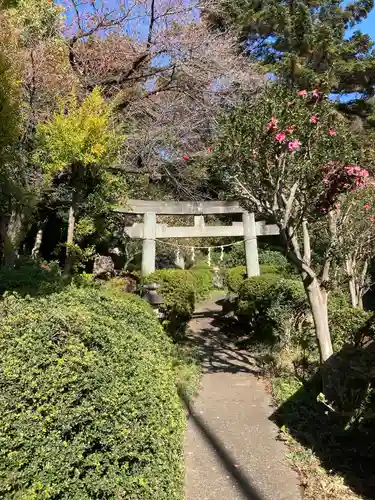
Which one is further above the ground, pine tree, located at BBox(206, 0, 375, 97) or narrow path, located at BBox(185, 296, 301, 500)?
pine tree, located at BBox(206, 0, 375, 97)

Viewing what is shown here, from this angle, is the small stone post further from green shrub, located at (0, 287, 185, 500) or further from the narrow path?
green shrub, located at (0, 287, 185, 500)

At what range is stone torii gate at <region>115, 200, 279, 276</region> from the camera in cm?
901

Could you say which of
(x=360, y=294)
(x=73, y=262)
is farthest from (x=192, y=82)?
(x=360, y=294)

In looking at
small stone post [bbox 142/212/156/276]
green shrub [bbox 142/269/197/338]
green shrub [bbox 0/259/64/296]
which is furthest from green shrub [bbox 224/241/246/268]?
green shrub [bbox 0/259/64/296]

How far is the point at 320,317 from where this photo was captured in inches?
181

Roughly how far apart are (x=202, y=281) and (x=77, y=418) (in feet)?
41.4

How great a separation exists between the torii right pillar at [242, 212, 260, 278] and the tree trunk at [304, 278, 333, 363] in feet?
16.6

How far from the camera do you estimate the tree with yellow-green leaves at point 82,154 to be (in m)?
6.24

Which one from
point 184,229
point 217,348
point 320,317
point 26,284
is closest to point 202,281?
point 184,229

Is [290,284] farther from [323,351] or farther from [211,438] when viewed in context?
[211,438]

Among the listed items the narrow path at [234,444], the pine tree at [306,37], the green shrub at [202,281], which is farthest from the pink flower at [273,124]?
the pine tree at [306,37]

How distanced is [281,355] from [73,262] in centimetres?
376

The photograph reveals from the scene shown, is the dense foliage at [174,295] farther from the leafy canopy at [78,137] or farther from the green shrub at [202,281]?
the green shrub at [202,281]

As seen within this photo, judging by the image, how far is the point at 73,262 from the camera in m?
6.86
